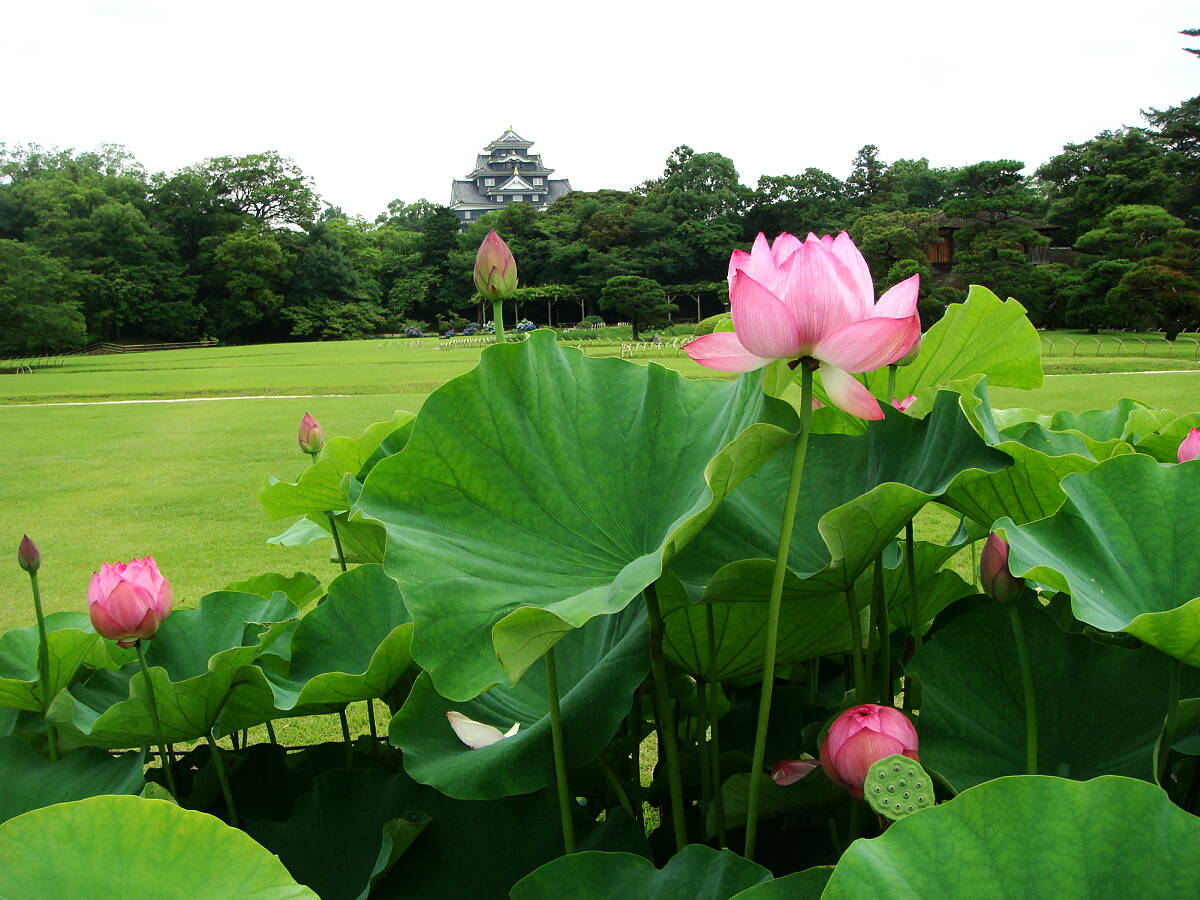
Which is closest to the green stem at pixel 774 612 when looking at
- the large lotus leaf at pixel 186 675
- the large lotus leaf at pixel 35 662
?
the large lotus leaf at pixel 186 675

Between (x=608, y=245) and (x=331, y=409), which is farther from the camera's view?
(x=608, y=245)

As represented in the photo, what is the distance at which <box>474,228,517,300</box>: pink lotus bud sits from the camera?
671 millimetres

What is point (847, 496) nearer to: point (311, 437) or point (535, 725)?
point (535, 725)

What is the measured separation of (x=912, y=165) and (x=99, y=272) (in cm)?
2004

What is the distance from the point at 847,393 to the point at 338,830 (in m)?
0.35

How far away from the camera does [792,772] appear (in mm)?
377

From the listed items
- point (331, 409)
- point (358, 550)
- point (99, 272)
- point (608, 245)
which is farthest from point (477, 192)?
point (358, 550)

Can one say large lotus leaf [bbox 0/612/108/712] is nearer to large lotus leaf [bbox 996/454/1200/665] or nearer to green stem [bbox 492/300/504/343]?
green stem [bbox 492/300/504/343]

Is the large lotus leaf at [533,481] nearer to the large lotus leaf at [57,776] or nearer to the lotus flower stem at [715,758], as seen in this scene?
the lotus flower stem at [715,758]

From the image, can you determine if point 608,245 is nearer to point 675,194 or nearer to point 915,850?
point 675,194

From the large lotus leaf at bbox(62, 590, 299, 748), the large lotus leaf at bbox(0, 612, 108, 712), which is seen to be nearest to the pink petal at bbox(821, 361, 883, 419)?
the large lotus leaf at bbox(62, 590, 299, 748)

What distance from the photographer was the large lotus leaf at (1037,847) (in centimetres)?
25

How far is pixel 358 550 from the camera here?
0.75 meters

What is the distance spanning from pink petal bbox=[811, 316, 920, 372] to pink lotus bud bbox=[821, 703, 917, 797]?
131mm
